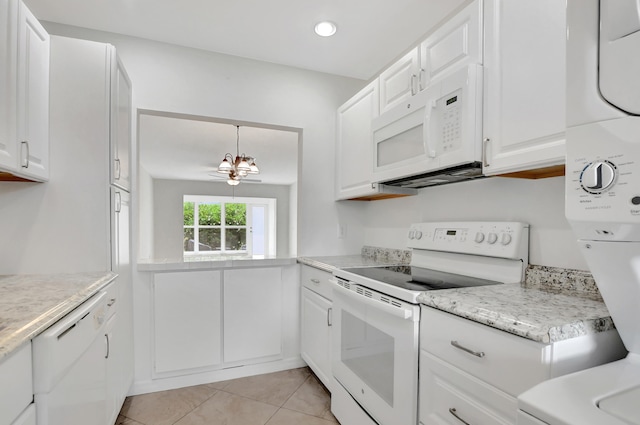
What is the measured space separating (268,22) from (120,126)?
1.08 m

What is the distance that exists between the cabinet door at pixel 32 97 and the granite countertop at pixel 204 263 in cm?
83

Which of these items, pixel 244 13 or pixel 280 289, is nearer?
pixel 244 13

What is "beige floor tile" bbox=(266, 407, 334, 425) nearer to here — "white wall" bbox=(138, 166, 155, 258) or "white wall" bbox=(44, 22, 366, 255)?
"white wall" bbox=(44, 22, 366, 255)

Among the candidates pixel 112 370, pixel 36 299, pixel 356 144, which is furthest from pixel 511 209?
pixel 112 370

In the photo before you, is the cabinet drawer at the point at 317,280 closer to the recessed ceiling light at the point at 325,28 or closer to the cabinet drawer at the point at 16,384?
the cabinet drawer at the point at 16,384

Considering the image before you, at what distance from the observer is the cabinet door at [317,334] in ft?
6.85

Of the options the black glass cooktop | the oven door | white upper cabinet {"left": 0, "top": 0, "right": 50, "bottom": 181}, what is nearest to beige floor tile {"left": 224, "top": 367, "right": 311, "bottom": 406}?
the oven door

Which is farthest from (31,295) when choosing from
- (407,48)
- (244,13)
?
(407,48)

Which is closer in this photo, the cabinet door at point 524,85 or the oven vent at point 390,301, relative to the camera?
the cabinet door at point 524,85

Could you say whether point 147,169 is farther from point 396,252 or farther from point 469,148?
Answer: point 469,148

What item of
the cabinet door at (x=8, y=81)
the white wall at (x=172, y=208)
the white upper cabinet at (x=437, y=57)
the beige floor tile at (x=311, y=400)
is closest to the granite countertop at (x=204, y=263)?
the beige floor tile at (x=311, y=400)

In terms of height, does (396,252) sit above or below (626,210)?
below

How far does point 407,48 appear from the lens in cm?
230

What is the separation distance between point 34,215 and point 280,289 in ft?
5.11
